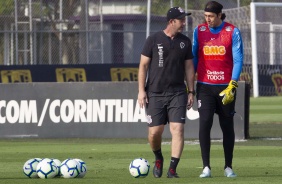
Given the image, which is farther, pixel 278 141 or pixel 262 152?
pixel 278 141

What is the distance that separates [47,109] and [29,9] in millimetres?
16599

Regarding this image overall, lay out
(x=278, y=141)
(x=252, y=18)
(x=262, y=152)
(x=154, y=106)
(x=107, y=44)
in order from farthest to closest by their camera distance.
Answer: (x=107, y=44) → (x=252, y=18) → (x=278, y=141) → (x=262, y=152) → (x=154, y=106)

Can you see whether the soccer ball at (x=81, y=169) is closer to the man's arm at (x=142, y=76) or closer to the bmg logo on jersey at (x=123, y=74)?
the man's arm at (x=142, y=76)

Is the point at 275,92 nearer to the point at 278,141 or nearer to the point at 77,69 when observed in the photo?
the point at 77,69

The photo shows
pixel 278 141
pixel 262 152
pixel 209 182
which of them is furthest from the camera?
pixel 278 141

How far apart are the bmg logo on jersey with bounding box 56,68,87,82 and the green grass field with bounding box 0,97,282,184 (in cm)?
1381

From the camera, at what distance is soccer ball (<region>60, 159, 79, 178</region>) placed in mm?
10438

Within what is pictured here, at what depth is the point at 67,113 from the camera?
60.2 feet

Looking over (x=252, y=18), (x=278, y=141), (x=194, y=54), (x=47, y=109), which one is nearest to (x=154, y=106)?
(x=194, y=54)

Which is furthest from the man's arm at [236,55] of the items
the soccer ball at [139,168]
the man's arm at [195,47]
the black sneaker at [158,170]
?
the soccer ball at [139,168]

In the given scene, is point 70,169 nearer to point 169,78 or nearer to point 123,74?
point 169,78

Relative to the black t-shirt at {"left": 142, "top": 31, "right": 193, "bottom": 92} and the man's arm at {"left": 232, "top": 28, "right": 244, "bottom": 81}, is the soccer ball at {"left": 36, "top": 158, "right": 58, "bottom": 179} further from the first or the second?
the man's arm at {"left": 232, "top": 28, "right": 244, "bottom": 81}

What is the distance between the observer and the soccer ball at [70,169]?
10438 millimetres

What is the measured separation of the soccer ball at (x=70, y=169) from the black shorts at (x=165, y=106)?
1.01 meters
